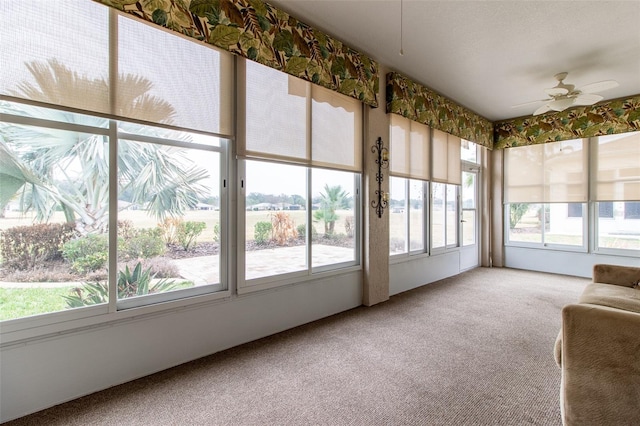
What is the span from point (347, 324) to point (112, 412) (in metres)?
2.04

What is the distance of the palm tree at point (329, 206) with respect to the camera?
3443mm

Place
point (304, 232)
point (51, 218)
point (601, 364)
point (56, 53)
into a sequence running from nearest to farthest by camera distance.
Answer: point (601, 364)
point (56, 53)
point (51, 218)
point (304, 232)

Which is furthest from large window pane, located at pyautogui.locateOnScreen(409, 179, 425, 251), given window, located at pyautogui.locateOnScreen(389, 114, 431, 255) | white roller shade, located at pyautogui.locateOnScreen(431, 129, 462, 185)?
white roller shade, located at pyautogui.locateOnScreen(431, 129, 462, 185)

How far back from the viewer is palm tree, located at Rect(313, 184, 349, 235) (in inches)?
136

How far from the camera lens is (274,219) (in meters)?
3.01

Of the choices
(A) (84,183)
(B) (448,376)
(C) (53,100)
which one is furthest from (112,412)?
(B) (448,376)

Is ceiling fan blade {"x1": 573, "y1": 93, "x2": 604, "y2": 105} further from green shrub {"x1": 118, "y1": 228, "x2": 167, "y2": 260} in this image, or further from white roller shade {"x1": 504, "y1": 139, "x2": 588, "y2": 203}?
green shrub {"x1": 118, "y1": 228, "x2": 167, "y2": 260}

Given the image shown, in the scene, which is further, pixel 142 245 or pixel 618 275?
pixel 618 275

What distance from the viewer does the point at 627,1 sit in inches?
102

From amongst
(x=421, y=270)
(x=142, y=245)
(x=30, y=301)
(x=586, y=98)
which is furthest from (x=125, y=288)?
(x=586, y=98)

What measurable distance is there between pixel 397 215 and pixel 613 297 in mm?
2415

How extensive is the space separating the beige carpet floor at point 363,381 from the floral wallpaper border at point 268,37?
2472 mm

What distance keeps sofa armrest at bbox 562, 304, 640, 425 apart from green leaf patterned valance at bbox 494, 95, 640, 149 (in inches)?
198

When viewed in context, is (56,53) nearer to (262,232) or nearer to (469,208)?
(262,232)
